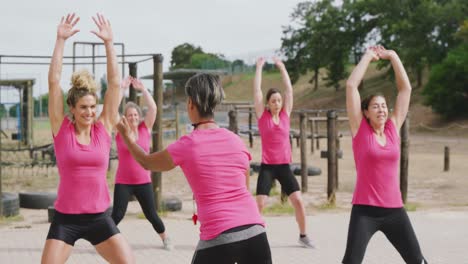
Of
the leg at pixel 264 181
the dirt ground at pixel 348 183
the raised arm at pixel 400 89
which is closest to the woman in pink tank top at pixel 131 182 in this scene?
the leg at pixel 264 181

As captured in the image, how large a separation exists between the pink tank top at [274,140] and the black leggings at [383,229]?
290 centimetres

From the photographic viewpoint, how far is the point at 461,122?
3619 centimetres

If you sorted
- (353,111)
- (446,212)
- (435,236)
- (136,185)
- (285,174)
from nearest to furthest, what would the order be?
(353,111) < (136,185) < (285,174) < (435,236) < (446,212)

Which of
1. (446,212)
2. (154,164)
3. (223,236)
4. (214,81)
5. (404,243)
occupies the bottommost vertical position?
(446,212)

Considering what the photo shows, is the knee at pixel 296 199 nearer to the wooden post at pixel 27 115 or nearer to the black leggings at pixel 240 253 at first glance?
the black leggings at pixel 240 253

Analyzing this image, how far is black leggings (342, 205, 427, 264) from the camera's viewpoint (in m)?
4.33

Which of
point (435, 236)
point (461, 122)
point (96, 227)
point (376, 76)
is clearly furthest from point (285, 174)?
point (376, 76)

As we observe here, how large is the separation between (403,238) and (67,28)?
8.53 ft

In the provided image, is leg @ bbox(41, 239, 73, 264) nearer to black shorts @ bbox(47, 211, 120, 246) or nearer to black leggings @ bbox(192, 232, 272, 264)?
black shorts @ bbox(47, 211, 120, 246)

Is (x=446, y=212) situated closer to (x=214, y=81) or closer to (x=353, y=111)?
(x=353, y=111)

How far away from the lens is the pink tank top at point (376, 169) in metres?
4.47

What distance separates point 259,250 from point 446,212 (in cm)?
765

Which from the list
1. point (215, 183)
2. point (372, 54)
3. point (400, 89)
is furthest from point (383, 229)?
point (215, 183)

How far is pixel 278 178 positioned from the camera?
7.34 metres
